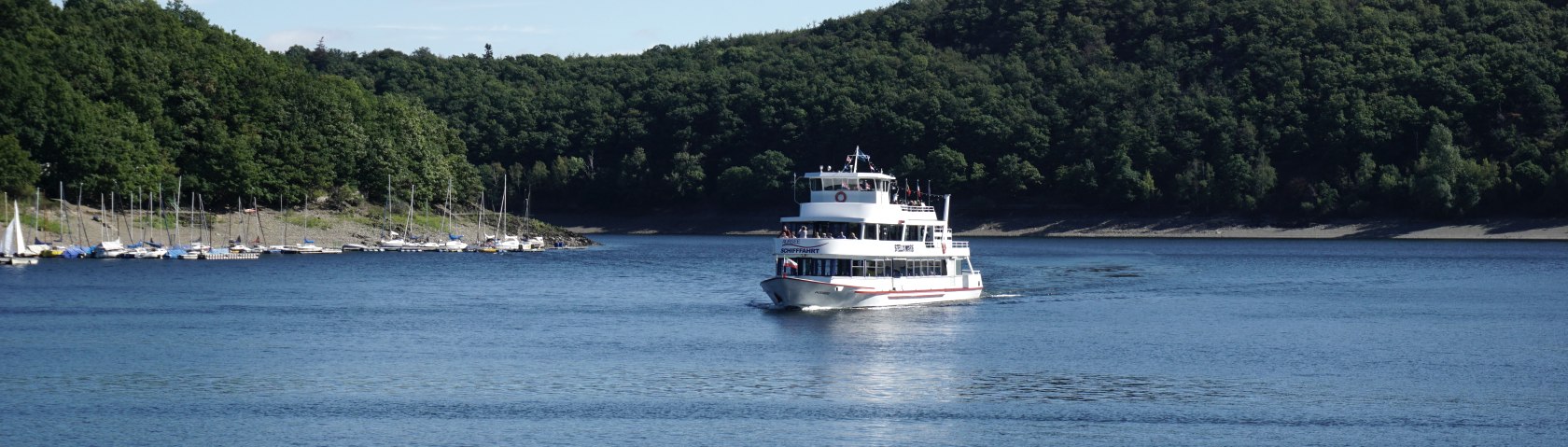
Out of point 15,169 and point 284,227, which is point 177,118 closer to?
point 284,227

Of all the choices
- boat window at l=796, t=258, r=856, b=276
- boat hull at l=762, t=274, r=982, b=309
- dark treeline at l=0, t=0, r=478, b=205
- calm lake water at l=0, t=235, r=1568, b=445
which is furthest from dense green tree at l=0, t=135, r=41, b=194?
boat window at l=796, t=258, r=856, b=276

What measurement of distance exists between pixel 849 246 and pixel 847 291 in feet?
7.92

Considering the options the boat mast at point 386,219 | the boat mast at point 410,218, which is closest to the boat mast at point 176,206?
the boat mast at point 386,219

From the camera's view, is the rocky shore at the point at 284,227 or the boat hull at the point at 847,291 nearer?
the boat hull at the point at 847,291

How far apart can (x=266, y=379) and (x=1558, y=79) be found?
178682 mm

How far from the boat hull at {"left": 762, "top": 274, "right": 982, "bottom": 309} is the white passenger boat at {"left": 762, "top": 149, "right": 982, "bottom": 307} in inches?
1.7

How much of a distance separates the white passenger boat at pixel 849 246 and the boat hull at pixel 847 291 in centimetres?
4

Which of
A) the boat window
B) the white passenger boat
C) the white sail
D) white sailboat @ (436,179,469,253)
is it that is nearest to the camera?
the white passenger boat

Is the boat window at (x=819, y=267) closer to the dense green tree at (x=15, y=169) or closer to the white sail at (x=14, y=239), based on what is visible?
the white sail at (x=14, y=239)

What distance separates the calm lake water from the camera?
46438mm

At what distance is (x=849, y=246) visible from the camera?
249ft

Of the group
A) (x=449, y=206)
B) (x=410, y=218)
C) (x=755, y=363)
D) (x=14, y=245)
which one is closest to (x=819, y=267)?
(x=755, y=363)

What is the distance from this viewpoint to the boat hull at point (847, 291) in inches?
3012

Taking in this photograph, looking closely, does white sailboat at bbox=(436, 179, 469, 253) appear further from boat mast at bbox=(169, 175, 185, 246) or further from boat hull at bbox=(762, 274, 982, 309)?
boat hull at bbox=(762, 274, 982, 309)
